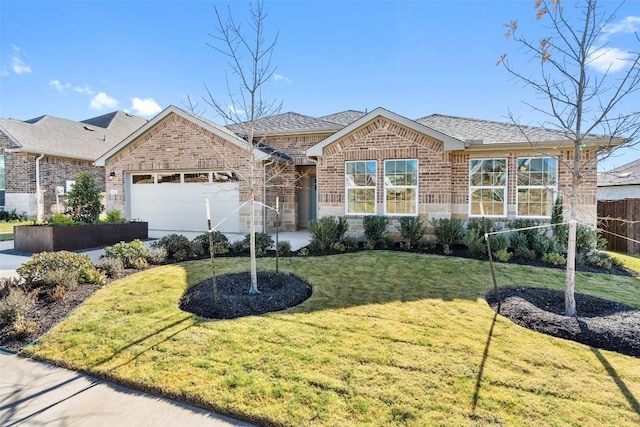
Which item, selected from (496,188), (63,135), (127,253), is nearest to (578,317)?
(496,188)

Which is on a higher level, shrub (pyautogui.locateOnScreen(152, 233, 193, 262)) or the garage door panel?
the garage door panel

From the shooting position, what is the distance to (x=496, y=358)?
144 inches

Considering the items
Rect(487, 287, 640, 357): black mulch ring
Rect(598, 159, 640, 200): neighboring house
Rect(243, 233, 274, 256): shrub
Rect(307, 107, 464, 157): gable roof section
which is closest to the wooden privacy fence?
Rect(598, 159, 640, 200): neighboring house

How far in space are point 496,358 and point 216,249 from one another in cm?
732

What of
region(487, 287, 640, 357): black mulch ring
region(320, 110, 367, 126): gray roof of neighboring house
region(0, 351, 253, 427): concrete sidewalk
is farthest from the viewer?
region(320, 110, 367, 126): gray roof of neighboring house

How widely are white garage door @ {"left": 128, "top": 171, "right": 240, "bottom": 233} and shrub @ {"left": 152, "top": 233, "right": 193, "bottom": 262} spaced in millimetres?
4743

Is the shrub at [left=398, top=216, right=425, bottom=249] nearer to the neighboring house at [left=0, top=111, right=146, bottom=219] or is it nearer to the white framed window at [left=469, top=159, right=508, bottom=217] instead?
the white framed window at [left=469, top=159, right=508, bottom=217]

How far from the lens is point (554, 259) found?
26.3 feet

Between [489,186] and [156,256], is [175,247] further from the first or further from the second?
[489,186]

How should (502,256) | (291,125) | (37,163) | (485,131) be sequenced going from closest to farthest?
(502,256), (485,131), (291,125), (37,163)

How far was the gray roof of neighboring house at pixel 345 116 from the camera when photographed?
1570 centimetres

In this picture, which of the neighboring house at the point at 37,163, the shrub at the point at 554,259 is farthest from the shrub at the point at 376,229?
the neighboring house at the point at 37,163

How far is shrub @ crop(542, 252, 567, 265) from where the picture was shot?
798 cm

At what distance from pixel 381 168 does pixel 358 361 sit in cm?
812
